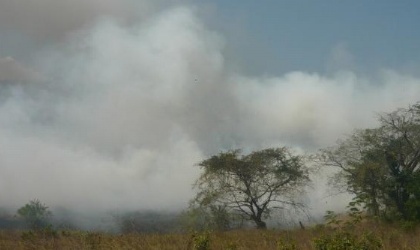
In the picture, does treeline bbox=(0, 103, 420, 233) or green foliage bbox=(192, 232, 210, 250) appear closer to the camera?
green foliage bbox=(192, 232, 210, 250)

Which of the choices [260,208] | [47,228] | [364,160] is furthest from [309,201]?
[47,228]

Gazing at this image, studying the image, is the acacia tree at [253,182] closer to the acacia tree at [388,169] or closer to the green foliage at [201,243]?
the acacia tree at [388,169]

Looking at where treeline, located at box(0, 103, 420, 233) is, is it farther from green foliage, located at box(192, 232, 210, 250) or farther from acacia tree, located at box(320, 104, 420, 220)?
green foliage, located at box(192, 232, 210, 250)

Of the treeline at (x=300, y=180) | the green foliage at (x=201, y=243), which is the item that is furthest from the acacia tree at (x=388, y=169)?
the green foliage at (x=201, y=243)

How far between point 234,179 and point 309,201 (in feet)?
28.5

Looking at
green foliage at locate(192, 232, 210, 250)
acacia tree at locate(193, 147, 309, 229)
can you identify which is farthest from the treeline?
green foliage at locate(192, 232, 210, 250)

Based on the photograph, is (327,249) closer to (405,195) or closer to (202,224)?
(405,195)

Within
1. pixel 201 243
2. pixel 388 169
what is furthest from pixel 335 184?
pixel 201 243

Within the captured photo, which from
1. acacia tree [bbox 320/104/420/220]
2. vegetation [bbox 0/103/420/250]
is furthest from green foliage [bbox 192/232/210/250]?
acacia tree [bbox 320/104/420/220]

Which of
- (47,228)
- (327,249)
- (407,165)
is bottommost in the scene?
(327,249)

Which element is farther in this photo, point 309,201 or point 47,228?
point 309,201

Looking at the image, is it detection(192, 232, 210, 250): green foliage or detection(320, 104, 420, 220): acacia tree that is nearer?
detection(192, 232, 210, 250): green foliage

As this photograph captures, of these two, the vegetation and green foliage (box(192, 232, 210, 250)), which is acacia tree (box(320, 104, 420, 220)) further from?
green foliage (box(192, 232, 210, 250))

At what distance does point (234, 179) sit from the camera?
43.1 m
